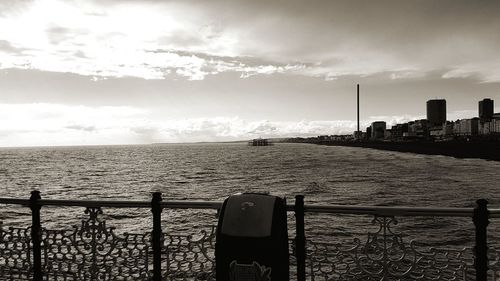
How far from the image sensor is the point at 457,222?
70.2 feet

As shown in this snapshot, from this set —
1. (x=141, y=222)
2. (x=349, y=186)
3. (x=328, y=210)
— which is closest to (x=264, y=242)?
(x=328, y=210)

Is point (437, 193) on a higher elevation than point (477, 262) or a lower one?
lower

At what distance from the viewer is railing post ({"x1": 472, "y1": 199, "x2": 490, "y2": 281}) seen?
3.71 m

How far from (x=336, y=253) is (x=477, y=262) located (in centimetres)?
133

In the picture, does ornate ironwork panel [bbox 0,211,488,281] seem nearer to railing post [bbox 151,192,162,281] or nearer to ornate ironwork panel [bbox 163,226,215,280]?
ornate ironwork panel [bbox 163,226,215,280]

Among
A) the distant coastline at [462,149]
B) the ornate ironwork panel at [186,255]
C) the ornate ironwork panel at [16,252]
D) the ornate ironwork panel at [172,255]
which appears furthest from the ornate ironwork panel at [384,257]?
the distant coastline at [462,149]

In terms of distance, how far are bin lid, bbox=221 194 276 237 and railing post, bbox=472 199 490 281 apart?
5.93 feet

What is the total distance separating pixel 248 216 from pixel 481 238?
2.09 m

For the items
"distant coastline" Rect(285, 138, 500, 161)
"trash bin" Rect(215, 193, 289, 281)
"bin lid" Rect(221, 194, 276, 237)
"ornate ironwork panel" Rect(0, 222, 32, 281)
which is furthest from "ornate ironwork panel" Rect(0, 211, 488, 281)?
"distant coastline" Rect(285, 138, 500, 161)

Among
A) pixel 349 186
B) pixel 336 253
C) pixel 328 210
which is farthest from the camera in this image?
pixel 349 186

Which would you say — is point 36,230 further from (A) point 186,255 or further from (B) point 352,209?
(B) point 352,209

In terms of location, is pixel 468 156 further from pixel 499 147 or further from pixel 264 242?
pixel 264 242

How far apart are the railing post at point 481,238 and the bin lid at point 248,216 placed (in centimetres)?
181

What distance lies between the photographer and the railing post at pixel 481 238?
12.2 feet
